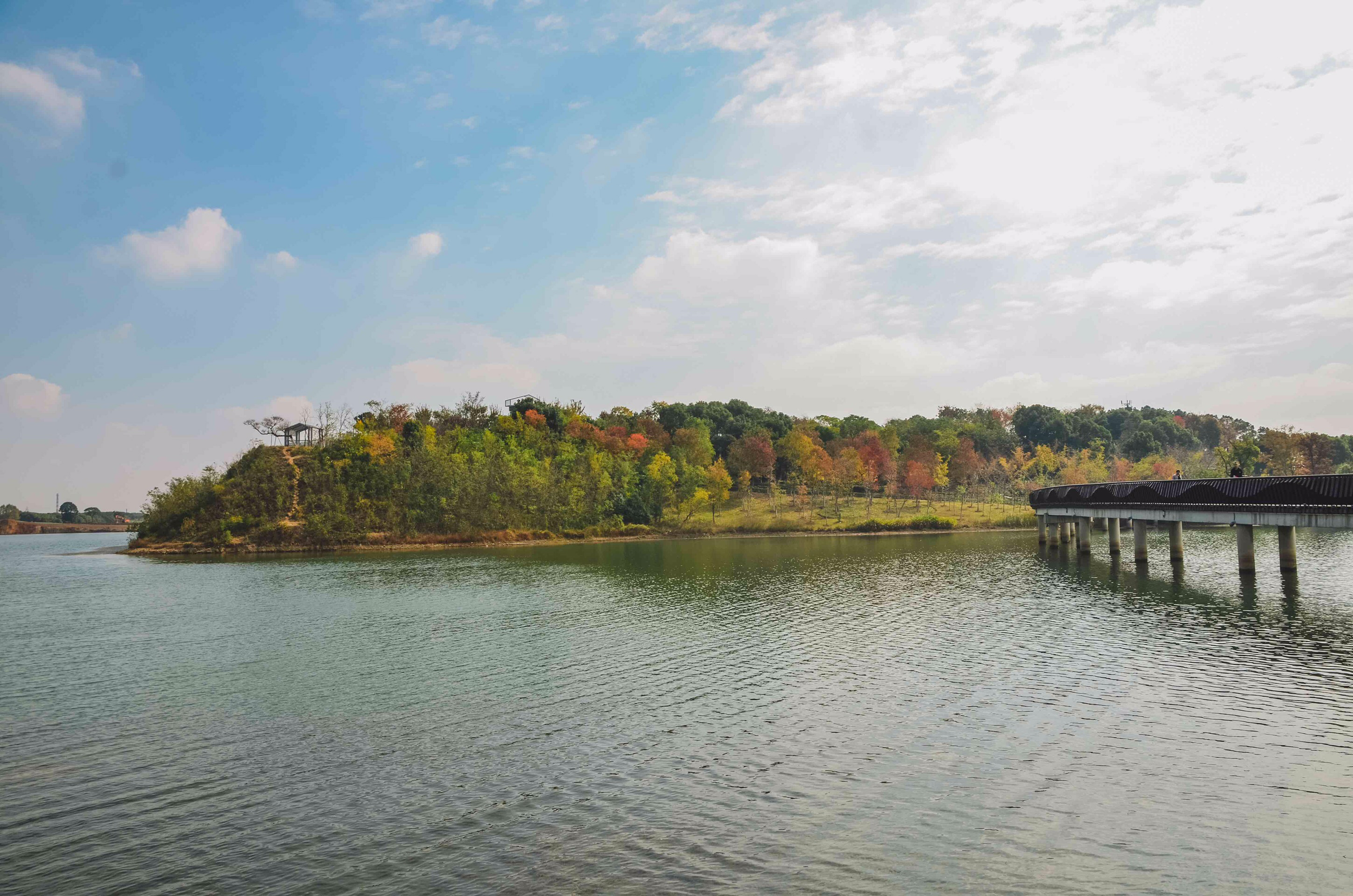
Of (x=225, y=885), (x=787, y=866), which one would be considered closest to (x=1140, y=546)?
(x=787, y=866)

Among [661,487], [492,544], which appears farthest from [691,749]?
[661,487]

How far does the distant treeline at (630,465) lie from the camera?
91.5 meters

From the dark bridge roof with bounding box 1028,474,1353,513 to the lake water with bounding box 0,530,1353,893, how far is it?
458cm

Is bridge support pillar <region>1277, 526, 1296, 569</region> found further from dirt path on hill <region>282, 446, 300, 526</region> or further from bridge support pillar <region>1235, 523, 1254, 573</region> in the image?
dirt path on hill <region>282, 446, 300, 526</region>

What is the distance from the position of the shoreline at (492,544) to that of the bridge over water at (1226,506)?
110 feet

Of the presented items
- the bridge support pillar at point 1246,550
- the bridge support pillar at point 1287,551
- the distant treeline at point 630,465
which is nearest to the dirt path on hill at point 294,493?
the distant treeline at point 630,465

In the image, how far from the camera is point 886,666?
24109 mm

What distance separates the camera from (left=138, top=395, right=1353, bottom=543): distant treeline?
91500 millimetres

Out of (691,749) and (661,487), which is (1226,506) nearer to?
(691,749)

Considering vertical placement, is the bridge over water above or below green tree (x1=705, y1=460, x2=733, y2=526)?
below

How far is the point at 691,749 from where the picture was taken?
1656 cm

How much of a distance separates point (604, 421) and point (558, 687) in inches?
4834

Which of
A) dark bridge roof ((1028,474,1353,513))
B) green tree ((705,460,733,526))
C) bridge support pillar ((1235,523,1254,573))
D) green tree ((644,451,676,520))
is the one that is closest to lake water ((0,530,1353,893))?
dark bridge roof ((1028,474,1353,513))

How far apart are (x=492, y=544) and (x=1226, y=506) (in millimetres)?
71553
